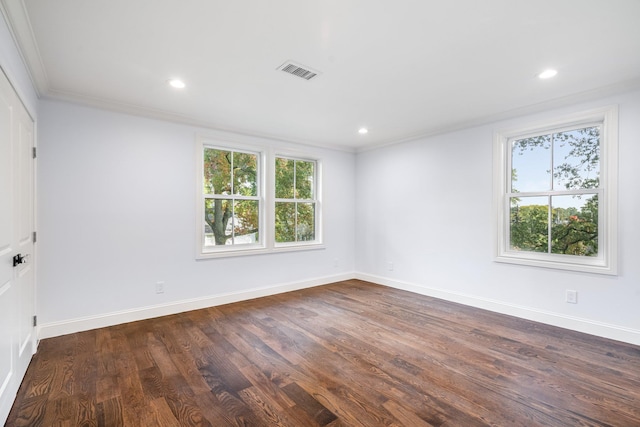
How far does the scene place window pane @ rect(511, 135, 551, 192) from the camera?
3.53 metres

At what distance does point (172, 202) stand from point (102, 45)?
1.89 meters

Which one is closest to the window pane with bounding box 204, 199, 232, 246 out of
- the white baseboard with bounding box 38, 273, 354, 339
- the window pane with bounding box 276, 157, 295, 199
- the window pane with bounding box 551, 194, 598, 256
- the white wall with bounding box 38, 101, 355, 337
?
the white wall with bounding box 38, 101, 355, 337

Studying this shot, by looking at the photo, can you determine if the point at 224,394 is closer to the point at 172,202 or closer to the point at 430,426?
the point at 430,426

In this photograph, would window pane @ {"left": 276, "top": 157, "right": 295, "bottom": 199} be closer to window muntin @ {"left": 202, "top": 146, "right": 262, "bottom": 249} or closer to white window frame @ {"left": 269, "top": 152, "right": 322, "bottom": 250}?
white window frame @ {"left": 269, "top": 152, "right": 322, "bottom": 250}

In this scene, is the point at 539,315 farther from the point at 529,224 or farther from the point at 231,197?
the point at 231,197

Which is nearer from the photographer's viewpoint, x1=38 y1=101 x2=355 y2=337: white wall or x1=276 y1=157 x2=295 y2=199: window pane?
x1=38 y1=101 x2=355 y2=337: white wall

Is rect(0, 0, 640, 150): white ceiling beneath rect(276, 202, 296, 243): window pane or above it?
above

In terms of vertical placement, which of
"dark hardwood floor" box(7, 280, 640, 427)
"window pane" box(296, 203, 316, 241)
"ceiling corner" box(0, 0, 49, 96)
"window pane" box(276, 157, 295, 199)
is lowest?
"dark hardwood floor" box(7, 280, 640, 427)

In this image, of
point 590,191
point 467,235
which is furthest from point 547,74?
point 467,235

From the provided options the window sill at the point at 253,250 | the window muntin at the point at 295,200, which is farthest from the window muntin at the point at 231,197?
the window muntin at the point at 295,200

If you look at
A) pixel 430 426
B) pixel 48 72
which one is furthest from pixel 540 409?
pixel 48 72

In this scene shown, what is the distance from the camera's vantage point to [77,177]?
3.18 metres

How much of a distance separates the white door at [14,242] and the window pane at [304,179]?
3296 millimetres

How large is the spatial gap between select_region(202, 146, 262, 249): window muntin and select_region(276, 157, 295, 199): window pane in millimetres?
355
